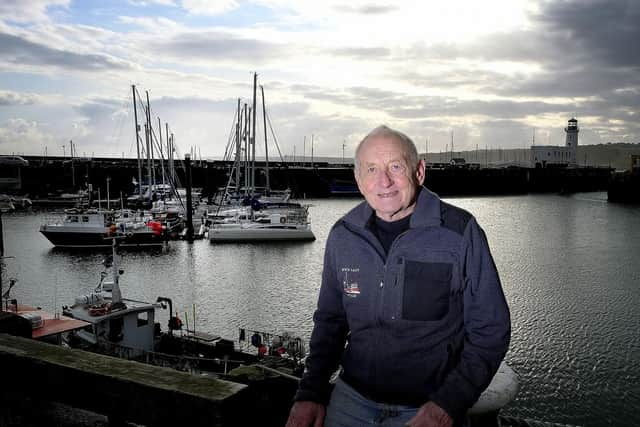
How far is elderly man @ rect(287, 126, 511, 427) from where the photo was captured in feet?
7.55

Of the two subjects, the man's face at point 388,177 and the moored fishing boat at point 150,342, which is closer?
the man's face at point 388,177

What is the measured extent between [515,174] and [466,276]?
116120 millimetres

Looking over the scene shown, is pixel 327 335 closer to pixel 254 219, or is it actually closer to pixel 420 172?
pixel 420 172

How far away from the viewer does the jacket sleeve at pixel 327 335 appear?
2627 mm

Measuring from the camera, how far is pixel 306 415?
251 centimetres

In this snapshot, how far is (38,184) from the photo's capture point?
275 feet

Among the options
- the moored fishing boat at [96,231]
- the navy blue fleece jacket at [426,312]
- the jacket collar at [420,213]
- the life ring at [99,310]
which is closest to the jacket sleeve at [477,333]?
the navy blue fleece jacket at [426,312]

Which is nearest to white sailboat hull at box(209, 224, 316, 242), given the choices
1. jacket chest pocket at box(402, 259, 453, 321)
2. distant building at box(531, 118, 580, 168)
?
jacket chest pocket at box(402, 259, 453, 321)

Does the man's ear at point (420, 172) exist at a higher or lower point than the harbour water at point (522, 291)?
higher

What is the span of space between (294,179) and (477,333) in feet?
297

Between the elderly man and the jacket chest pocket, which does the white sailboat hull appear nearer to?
the elderly man

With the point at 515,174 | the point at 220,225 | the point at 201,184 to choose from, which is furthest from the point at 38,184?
the point at 515,174

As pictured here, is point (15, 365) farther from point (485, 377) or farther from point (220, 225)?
point (220, 225)

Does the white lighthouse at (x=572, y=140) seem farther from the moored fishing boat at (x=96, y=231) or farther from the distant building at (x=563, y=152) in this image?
the moored fishing boat at (x=96, y=231)
